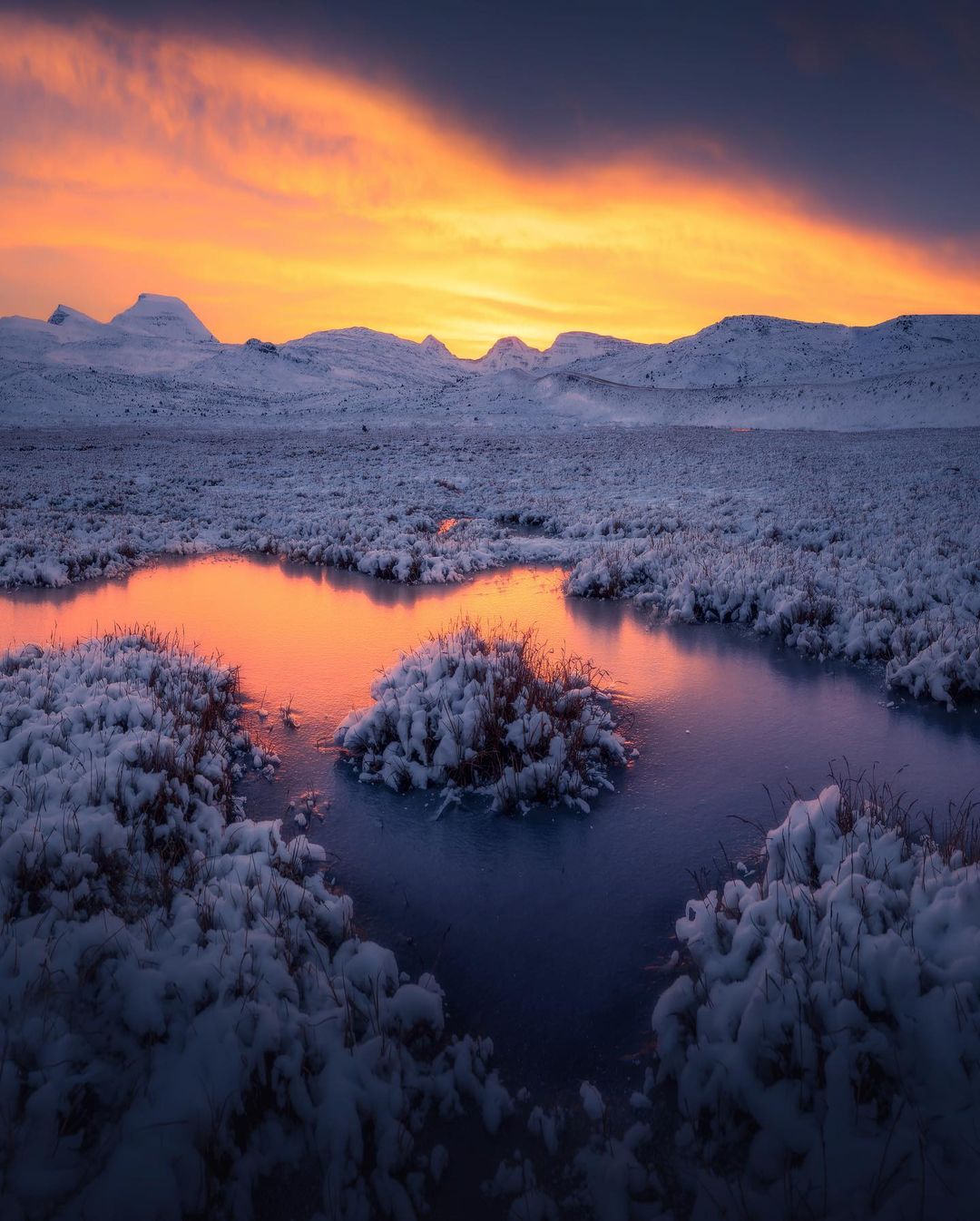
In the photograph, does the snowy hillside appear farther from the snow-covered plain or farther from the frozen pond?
the snow-covered plain

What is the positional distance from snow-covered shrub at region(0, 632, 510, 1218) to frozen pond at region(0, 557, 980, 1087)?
42 cm

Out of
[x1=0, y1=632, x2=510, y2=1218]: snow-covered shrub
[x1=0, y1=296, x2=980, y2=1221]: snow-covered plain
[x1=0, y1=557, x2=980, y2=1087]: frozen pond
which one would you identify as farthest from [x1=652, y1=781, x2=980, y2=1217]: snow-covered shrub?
[x1=0, y1=632, x2=510, y2=1218]: snow-covered shrub

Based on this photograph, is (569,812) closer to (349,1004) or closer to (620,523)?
(349,1004)

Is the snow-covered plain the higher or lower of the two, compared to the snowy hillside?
lower

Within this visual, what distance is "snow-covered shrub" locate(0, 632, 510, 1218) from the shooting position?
2477mm

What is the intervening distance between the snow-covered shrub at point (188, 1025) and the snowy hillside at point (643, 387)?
212 feet

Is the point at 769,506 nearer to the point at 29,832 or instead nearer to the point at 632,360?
the point at 29,832

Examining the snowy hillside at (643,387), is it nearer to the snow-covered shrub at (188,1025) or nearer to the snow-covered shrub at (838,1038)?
the snow-covered shrub at (188,1025)

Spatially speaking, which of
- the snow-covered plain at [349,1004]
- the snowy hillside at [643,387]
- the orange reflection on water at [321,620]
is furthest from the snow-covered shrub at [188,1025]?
the snowy hillside at [643,387]

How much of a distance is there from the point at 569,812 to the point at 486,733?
0.99 m

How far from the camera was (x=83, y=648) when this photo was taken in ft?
25.1

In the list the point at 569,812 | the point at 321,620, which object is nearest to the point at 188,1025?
the point at 569,812

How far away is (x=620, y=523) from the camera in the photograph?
56.0 ft

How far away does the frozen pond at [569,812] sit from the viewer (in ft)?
11.5
